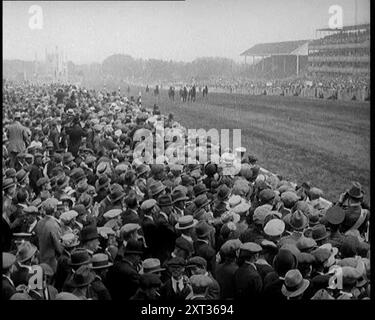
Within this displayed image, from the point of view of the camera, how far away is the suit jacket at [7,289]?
512 centimetres

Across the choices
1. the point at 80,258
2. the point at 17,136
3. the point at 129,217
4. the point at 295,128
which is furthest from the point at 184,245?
the point at 295,128

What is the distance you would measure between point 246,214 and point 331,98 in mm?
3648

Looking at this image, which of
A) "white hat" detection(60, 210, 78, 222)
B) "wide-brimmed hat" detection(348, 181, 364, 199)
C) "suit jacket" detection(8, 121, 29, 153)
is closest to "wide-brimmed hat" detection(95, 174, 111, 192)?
"white hat" detection(60, 210, 78, 222)

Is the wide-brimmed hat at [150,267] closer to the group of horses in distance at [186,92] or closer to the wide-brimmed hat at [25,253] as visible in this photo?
the wide-brimmed hat at [25,253]

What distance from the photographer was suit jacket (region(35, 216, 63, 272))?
5879 millimetres

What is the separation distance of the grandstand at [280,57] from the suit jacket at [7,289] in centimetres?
550

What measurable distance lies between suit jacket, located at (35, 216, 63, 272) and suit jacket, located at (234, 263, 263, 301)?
1931 mm

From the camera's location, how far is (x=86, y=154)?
9.12 metres

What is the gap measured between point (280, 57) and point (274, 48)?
11.9 inches

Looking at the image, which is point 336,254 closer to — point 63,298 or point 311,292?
point 311,292

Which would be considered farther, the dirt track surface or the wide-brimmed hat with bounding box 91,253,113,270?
the dirt track surface

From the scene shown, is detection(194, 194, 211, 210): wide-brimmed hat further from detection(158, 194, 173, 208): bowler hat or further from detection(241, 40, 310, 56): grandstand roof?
detection(241, 40, 310, 56): grandstand roof

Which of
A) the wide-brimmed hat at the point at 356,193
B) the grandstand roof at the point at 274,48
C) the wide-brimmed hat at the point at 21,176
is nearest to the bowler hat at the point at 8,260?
the wide-brimmed hat at the point at 21,176
